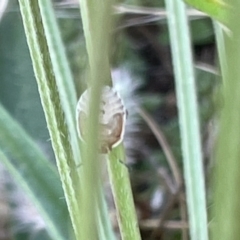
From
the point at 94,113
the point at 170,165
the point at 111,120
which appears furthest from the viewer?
the point at 170,165

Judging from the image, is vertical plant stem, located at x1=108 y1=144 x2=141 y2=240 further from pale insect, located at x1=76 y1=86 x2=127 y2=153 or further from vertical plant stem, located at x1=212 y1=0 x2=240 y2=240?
vertical plant stem, located at x1=212 y1=0 x2=240 y2=240

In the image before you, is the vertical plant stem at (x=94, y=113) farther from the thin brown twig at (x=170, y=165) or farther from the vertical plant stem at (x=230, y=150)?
the thin brown twig at (x=170, y=165)

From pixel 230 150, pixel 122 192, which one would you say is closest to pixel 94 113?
pixel 230 150

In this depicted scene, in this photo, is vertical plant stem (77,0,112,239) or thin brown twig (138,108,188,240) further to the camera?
thin brown twig (138,108,188,240)

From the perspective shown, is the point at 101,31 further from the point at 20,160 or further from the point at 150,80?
the point at 150,80

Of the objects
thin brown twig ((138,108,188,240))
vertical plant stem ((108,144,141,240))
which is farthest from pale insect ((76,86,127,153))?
thin brown twig ((138,108,188,240))

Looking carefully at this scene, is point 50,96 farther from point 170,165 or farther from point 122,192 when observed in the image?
point 170,165
